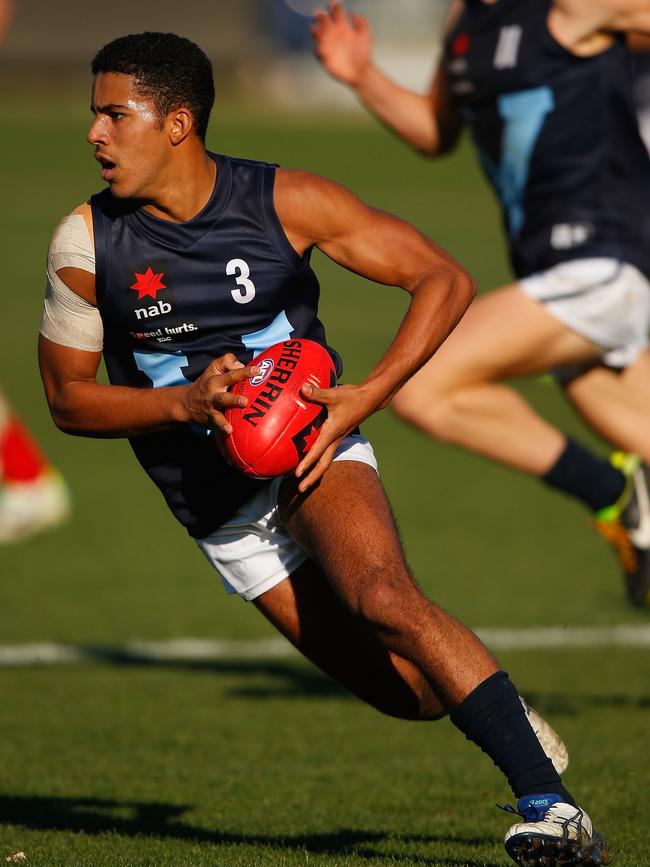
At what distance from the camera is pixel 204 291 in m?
4.85

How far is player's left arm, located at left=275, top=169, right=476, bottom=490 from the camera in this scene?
4.72m

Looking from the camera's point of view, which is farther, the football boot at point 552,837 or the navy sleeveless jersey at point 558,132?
the navy sleeveless jersey at point 558,132

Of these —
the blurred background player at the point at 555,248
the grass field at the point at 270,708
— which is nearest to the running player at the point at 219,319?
the grass field at the point at 270,708

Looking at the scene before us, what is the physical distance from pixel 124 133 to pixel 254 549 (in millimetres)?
1436

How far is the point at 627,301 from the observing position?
691 centimetres

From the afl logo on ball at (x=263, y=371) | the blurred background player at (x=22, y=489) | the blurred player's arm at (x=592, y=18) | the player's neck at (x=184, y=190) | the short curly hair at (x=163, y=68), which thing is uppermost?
the blurred player's arm at (x=592, y=18)

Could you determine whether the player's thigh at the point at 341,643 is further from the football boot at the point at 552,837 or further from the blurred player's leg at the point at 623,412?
the blurred player's leg at the point at 623,412

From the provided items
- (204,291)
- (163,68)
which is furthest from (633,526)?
(163,68)

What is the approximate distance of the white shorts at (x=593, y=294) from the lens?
22.6ft

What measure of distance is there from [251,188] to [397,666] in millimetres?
1652

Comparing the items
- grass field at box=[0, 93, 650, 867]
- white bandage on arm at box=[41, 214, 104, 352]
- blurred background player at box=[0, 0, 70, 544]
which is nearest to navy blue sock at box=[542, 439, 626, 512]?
grass field at box=[0, 93, 650, 867]

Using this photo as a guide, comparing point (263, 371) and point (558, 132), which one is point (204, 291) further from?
point (558, 132)

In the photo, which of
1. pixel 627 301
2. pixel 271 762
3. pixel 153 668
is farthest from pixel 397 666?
pixel 153 668

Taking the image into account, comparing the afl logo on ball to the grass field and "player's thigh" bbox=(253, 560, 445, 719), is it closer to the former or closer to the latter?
"player's thigh" bbox=(253, 560, 445, 719)
